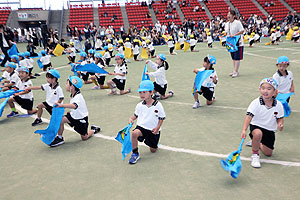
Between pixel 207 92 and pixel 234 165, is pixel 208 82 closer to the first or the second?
pixel 207 92

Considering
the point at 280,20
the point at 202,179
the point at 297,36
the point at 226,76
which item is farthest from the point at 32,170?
the point at 280,20

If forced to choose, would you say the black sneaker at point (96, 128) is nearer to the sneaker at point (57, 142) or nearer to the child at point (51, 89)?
the sneaker at point (57, 142)

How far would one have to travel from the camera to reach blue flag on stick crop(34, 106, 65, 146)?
16.8 feet

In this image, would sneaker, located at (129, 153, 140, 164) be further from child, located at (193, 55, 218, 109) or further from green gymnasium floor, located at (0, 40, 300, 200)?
child, located at (193, 55, 218, 109)

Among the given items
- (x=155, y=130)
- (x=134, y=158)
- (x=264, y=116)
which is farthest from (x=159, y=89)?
(x=264, y=116)

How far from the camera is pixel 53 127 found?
5.12m

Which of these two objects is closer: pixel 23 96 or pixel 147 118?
pixel 147 118

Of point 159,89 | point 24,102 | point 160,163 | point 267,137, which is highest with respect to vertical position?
point 267,137

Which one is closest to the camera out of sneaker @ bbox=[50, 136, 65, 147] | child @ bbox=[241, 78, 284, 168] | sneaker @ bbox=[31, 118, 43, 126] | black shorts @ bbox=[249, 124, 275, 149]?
child @ bbox=[241, 78, 284, 168]

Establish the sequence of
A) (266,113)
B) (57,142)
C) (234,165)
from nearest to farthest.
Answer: (234,165) < (266,113) < (57,142)

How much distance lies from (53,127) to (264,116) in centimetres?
374

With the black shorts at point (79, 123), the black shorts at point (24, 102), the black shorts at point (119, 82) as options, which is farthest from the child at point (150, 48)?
the black shorts at point (79, 123)

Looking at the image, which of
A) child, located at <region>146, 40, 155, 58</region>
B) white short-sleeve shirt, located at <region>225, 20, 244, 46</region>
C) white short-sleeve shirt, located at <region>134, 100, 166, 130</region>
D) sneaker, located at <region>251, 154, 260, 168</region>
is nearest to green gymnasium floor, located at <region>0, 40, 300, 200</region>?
sneaker, located at <region>251, 154, 260, 168</region>

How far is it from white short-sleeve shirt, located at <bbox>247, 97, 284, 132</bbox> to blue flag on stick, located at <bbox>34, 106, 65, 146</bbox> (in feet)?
11.3
